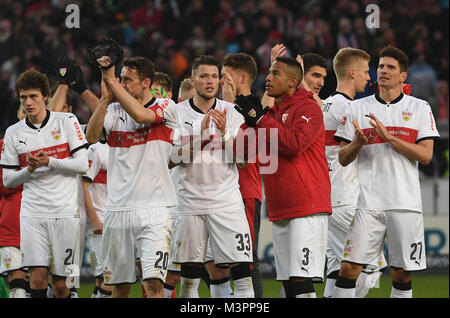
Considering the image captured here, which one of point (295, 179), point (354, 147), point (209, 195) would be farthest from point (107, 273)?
point (354, 147)

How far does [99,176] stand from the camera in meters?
9.68

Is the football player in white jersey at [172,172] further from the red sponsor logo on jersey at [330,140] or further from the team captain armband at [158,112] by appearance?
the red sponsor logo on jersey at [330,140]

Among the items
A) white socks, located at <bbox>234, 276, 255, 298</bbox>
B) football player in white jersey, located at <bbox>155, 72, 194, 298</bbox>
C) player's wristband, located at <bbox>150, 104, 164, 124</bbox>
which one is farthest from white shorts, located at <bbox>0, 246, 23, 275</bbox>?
white socks, located at <bbox>234, 276, 255, 298</bbox>

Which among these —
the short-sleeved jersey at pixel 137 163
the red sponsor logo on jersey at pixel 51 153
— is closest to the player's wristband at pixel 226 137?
the short-sleeved jersey at pixel 137 163

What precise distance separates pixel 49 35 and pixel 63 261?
939cm

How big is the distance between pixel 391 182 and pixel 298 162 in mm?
948

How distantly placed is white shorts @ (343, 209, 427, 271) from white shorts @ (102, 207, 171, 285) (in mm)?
1634

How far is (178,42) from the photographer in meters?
17.4

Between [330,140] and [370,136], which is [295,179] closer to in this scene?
[370,136]

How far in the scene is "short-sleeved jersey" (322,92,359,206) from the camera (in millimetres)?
8375

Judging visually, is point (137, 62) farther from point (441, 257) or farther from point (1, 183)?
point (441, 257)

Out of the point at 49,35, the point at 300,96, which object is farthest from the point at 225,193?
the point at 49,35

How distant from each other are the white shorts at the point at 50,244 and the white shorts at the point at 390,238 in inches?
101
